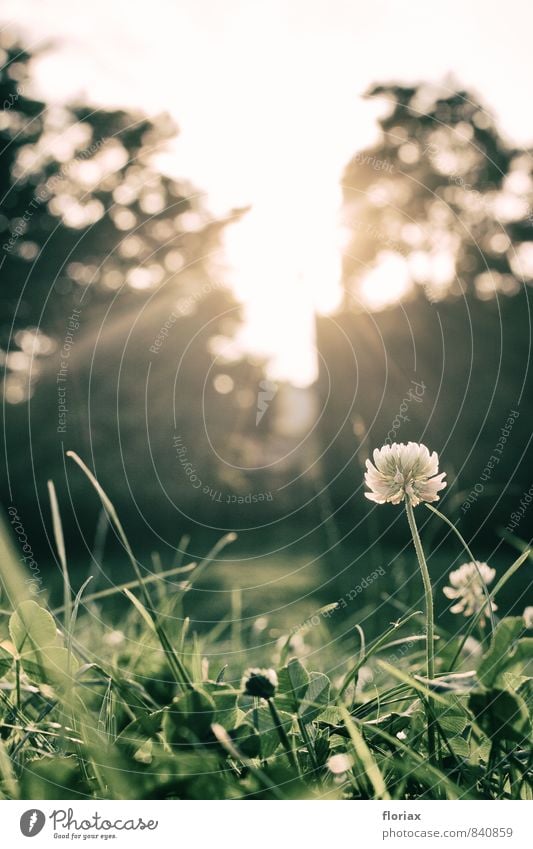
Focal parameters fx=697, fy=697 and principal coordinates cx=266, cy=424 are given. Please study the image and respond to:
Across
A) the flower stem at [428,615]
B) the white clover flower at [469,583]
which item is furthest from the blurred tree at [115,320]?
the flower stem at [428,615]

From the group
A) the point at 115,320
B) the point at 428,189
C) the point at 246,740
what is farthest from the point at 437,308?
the point at 246,740

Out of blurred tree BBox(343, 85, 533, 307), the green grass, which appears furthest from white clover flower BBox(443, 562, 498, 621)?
blurred tree BBox(343, 85, 533, 307)

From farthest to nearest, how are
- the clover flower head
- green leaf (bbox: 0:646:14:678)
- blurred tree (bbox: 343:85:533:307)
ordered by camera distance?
1. blurred tree (bbox: 343:85:533:307)
2. green leaf (bbox: 0:646:14:678)
3. the clover flower head

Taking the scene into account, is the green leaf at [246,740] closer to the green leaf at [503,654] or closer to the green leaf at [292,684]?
the green leaf at [292,684]

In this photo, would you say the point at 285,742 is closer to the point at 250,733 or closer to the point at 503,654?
the point at 250,733

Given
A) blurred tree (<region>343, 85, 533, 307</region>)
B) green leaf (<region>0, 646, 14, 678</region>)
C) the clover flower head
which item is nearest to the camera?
the clover flower head

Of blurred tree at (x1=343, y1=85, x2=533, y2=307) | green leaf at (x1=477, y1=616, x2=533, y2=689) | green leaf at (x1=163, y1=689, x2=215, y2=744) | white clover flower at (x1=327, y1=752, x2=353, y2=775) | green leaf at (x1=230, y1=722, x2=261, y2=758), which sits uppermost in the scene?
blurred tree at (x1=343, y1=85, x2=533, y2=307)

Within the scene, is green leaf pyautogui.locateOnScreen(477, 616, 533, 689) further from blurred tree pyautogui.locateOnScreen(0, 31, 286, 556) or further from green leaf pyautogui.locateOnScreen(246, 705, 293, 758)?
blurred tree pyautogui.locateOnScreen(0, 31, 286, 556)
